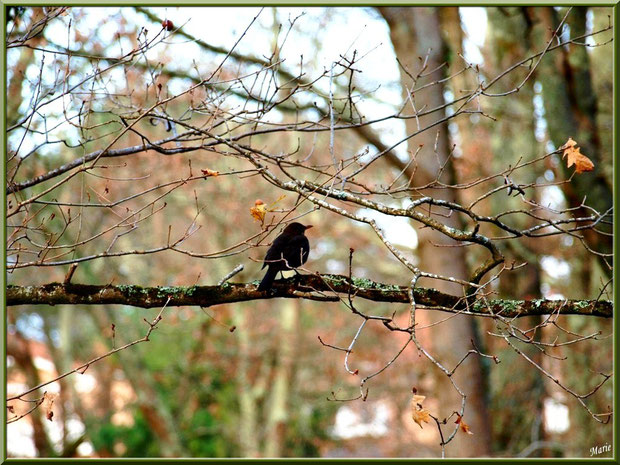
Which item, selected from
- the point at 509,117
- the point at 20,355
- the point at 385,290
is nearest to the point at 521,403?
the point at 509,117

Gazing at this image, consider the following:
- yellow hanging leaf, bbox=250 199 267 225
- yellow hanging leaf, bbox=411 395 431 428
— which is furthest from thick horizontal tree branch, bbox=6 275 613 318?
yellow hanging leaf, bbox=411 395 431 428

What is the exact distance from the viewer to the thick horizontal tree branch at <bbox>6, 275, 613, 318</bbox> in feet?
13.2

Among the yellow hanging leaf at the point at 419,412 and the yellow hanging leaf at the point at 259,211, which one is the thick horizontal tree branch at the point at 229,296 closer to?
the yellow hanging leaf at the point at 259,211

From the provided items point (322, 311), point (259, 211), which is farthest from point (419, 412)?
point (322, 311)

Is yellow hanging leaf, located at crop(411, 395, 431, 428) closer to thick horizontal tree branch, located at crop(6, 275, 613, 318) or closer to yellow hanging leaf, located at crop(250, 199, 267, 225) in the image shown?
thick horizontal tree branch, located at crop(6, 275, 613, 318)

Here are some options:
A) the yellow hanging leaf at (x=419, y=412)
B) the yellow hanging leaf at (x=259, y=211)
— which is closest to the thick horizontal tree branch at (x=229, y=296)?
the yellow hanging leaf at (x=259, y=211)

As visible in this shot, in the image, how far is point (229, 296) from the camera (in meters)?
4.09

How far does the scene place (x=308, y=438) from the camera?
1437cm

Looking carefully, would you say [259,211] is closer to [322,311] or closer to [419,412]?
[419,412]

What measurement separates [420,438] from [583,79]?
10.2 meters

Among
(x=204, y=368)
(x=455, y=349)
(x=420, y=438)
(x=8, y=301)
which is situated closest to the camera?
(x=8, y=301)

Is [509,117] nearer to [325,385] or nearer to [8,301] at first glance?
[325,385]

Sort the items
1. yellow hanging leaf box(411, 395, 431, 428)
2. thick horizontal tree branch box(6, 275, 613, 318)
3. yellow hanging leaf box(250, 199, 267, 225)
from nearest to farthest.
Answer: yellow hanging leaf box(411, 395, 431, 428) → yellow hanging leaf box(250, 199, 267, 225) → thick horizontal tree branch box(6, 275, 613, 318)

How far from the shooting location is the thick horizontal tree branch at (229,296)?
158 inches
